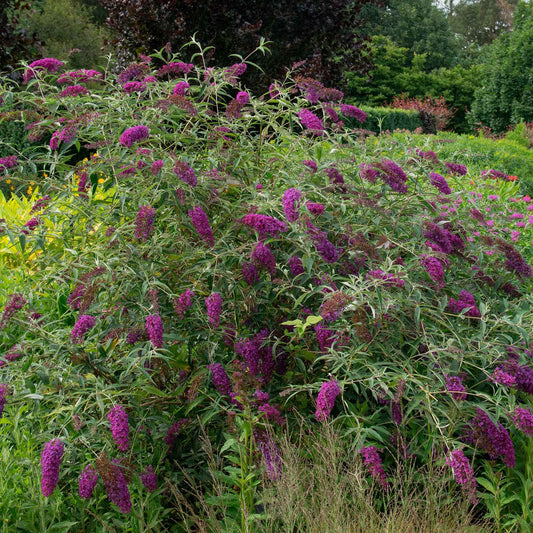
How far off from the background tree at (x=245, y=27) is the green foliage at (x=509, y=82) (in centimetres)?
1129

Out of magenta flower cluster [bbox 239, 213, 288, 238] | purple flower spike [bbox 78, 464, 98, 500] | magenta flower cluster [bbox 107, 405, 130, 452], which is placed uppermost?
magenta flower cluster [bbox 239, 213, 288, 238]

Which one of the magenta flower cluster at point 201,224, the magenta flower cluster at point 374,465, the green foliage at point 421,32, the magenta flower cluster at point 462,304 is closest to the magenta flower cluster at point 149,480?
the magenta flower cluster at point 374,465

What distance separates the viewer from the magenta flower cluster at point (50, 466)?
1979 millimetres

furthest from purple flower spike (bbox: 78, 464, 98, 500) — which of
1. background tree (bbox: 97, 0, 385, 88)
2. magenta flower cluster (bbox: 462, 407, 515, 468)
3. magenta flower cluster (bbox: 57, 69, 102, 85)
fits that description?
background tree (bbox: 97, 0, 385, 88)

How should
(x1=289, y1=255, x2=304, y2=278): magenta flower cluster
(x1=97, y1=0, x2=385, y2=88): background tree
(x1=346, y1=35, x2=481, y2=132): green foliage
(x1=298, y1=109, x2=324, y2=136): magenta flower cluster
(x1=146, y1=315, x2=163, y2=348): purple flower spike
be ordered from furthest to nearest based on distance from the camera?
(x1=346, y1=35, x2=481, y2=132): green foliage, (x1=97, y1=0, x2=385, y2=88): background tree, (x1=298, y1=109, x2=324, y2=136): magenta flower cluster, (x1=289, y1=255, x2=304, y2=278): magenta flower cluster, (x1=146, y1=315, x2=163, y2=348): purple flower spike

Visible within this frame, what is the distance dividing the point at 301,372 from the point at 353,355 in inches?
13.7

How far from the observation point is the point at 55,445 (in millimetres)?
2066

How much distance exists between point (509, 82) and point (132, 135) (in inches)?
747

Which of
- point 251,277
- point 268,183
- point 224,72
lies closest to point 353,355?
point 251,277

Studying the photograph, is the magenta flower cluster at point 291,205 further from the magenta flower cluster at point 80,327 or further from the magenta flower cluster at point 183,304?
the magenta flower cluster at point 80,327

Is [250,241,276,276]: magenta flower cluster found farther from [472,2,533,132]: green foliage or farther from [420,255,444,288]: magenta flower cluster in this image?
[472,2,533,132]: green foliage

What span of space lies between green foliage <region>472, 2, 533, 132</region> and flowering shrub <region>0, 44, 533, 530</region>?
17.3m

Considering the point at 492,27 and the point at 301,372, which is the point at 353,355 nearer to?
the point at 301,372

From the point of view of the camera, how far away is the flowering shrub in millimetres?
2402
